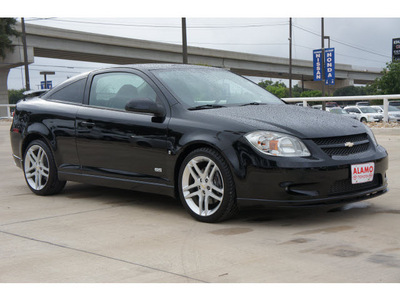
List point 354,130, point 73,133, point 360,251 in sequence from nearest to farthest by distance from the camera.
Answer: point 360,251 → point 354,130 → point 73,133

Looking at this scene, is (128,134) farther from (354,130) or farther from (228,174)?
(354,130)

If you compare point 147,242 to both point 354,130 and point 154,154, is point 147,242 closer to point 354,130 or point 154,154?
point 154,154

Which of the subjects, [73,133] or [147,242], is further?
[73,133]

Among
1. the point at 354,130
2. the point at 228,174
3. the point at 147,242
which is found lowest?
the point at 147,242

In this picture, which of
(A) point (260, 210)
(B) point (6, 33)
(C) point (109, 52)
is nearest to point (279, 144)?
(A) point (260, 210)

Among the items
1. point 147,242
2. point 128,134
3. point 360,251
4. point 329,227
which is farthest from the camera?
point 128,134

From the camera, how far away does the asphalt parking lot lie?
3797 mm

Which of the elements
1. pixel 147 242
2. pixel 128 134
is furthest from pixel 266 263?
pixel 128 134

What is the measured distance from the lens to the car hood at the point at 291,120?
5199 millimetres

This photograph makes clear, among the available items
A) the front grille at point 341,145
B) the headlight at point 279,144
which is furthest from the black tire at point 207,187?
the front grille at point 341,145

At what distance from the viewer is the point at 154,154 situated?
18.9ft

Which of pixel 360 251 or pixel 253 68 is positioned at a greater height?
pixel 253 68

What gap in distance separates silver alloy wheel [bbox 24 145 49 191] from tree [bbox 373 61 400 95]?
2421 inches

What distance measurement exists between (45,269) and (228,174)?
5.96ft
